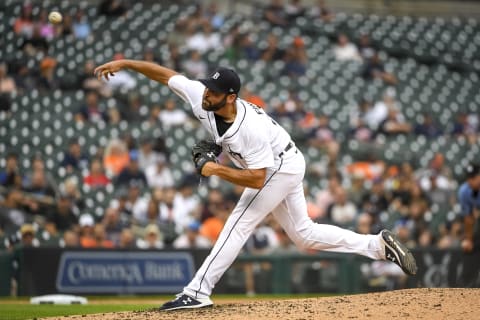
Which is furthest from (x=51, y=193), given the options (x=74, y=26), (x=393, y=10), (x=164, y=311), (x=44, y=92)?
(x=393, y=10)

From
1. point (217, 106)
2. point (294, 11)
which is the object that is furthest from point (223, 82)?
point (294, 11)

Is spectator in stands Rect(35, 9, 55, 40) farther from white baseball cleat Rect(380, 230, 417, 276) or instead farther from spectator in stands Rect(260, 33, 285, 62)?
white baseball cleat Rect(380, 230, 417, 276)

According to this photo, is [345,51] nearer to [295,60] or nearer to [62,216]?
[295,60]

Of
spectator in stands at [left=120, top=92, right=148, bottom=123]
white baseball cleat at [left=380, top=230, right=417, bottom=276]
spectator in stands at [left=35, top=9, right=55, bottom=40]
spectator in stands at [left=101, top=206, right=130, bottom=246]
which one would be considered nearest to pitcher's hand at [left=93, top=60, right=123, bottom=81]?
white baseball cleat at [left=380, top=230, right=417, bottom=276]

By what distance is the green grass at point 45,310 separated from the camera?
309 inches

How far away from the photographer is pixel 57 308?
29.2 ft

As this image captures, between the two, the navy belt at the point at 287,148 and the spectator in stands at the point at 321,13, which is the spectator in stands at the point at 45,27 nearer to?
the spectator in stands at the point at 321,13

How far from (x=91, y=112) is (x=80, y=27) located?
2.70 metres

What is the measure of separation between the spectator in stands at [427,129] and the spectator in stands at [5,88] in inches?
307

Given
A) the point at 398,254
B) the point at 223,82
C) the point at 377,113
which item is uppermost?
the point at 377,113

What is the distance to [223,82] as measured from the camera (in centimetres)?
621

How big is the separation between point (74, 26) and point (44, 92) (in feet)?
6.78

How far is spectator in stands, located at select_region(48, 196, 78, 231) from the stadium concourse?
22mm

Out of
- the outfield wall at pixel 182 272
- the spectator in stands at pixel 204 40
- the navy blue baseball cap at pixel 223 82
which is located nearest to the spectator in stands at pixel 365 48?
the spectator in stands at pixel 204 40
